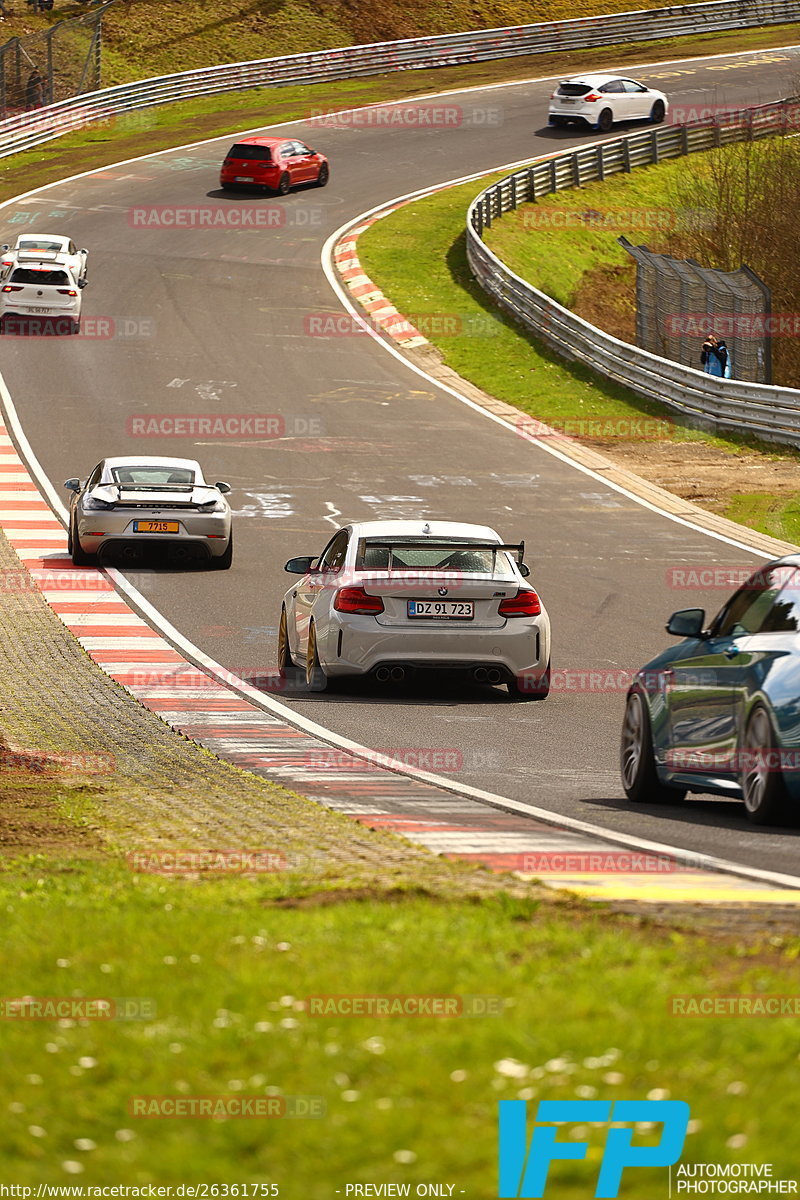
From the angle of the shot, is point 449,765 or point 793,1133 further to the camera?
point 449,765

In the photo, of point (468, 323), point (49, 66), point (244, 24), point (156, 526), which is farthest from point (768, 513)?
point (244, 24)

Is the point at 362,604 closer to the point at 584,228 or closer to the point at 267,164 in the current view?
the point at 584,228

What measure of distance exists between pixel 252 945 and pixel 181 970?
379mm

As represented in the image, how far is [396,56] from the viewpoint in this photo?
231 feet

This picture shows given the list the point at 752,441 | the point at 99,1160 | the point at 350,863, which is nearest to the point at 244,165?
the point at 752,441

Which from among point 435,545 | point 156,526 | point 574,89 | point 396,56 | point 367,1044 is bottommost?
point 156,526

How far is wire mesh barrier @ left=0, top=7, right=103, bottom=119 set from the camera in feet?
202

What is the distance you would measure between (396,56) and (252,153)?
2021cm

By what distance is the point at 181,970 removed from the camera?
5.36 m

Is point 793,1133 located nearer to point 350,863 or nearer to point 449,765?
point 350,863

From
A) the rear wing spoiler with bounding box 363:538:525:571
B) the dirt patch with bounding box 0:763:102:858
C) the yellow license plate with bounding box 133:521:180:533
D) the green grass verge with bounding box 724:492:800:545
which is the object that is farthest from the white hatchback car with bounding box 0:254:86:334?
the dirt patch with bounding box 0:763:102:858

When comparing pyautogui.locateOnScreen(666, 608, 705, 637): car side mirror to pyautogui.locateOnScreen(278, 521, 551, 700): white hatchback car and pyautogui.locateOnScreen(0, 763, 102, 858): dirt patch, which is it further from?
pyautogui.locateOnScreen(278, 521, 551, 700): white hatchback car

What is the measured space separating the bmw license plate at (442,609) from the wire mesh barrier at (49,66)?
51.2m

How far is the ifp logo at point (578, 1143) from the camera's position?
150 inches
